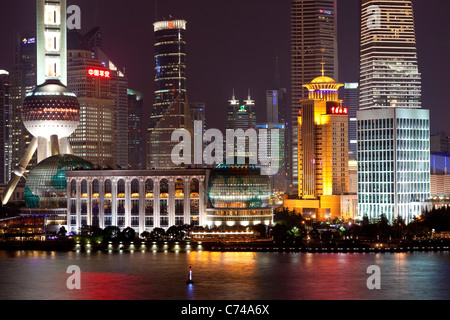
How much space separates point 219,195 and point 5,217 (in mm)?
39761

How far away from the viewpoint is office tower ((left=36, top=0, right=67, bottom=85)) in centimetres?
19700

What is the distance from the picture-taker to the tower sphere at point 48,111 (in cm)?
19088

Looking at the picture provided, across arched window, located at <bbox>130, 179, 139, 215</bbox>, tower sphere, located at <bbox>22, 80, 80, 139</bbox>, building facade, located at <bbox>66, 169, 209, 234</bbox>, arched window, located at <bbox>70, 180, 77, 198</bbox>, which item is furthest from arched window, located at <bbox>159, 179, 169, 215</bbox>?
Result: tower sphere, located at <bbox>22, 80, 80, 139</bbox>

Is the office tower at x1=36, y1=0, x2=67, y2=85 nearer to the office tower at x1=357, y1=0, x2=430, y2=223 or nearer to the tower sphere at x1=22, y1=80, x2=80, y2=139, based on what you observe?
the tower sphere at x1=22, y1=80, x2=80, y2=139

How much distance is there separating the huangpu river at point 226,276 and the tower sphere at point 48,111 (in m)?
51.0

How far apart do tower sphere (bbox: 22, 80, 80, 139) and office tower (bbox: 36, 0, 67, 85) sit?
14.8 feet

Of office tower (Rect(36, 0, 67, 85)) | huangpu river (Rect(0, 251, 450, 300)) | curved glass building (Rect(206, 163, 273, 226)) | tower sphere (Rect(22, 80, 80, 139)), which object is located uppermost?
office tower (Rect(36, 0, 67, 85))

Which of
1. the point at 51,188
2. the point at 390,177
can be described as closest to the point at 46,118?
the point at 51,188

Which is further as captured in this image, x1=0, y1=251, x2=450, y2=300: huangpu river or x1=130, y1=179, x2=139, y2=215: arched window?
x1=130, y1=179, x2=139, y2=215: arched window

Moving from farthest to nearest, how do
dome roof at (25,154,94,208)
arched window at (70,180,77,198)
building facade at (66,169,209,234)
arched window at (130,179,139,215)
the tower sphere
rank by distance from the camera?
1. the tower sphere
2. dome roof at (25,154,94,208)
3. arched window at (70,180,77,198)
4. arched window at (130,179,139,215)
5. building facade at (66,169,209,234)

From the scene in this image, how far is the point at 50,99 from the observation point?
628 ft

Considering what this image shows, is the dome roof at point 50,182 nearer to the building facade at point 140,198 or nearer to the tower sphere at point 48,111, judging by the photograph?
the building facade at point 140,198

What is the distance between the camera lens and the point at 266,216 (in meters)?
167
